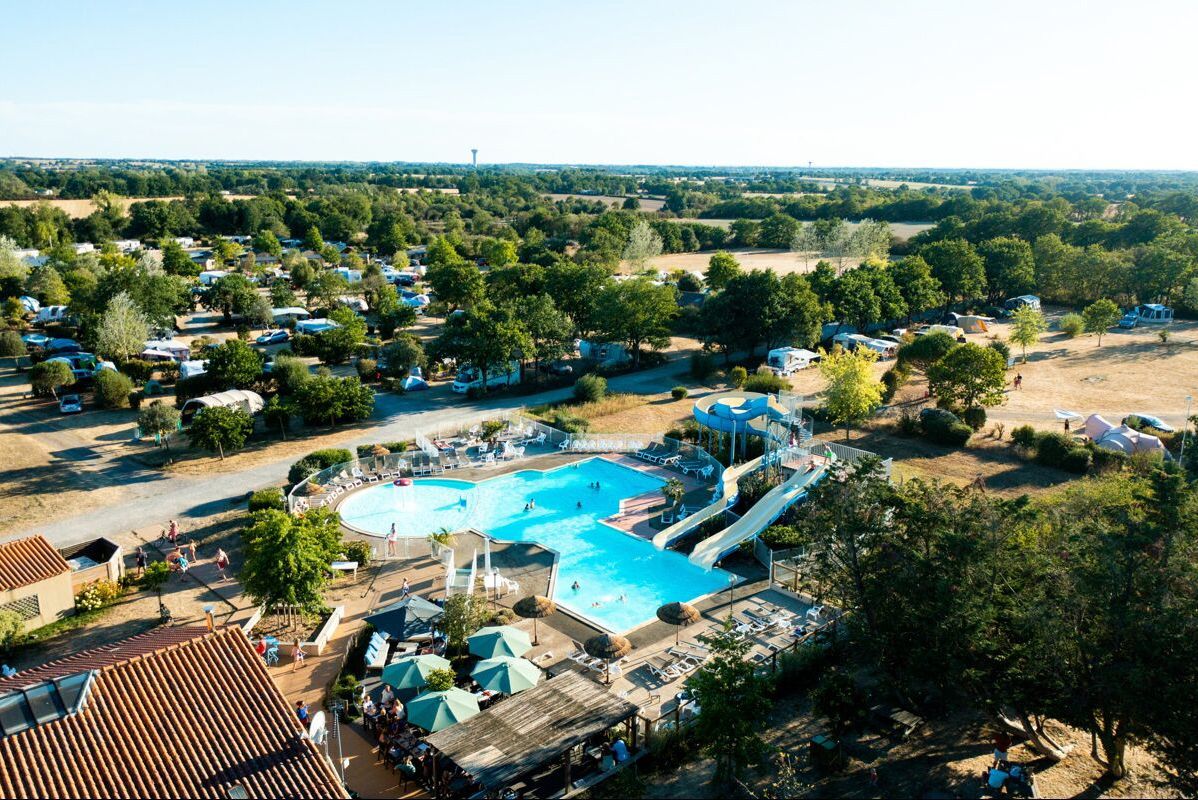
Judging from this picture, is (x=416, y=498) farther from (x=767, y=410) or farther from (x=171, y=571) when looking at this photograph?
(x=767, y=410)

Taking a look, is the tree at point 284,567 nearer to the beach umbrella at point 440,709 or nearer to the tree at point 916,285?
the beach umbrella at point 440,709

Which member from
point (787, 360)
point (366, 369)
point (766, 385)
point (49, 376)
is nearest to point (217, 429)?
point (366, 369)

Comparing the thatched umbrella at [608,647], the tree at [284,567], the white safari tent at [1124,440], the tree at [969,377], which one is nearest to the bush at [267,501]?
the tree at [284,567]

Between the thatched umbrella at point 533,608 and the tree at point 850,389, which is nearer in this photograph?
the thatched umbrella at point 533,608

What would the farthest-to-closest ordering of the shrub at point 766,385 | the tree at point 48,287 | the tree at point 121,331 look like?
the tree at point 48,287 < the tree at point 121,331 < the shrub at point 766,385

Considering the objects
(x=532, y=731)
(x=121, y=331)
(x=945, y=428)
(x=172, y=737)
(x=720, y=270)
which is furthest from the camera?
(x=720, y=270)

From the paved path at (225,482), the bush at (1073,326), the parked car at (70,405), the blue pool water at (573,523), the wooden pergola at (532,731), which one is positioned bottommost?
the blue pool water at (573,523)

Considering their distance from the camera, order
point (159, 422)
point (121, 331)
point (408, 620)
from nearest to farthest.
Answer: point (408, 620) → point (159, 422) → point (121, 331)

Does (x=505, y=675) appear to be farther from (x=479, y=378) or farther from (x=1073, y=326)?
(x=1073, y=326)
